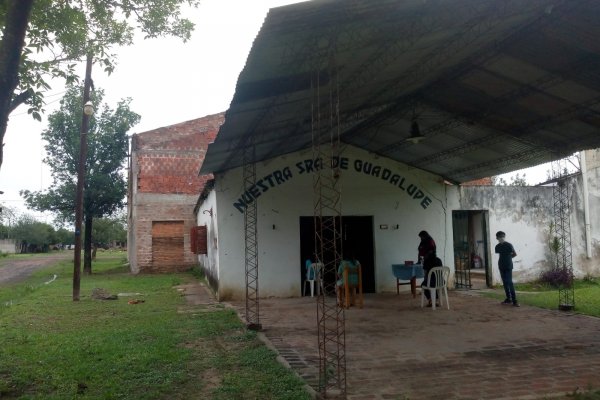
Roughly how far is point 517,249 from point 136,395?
1307 cm

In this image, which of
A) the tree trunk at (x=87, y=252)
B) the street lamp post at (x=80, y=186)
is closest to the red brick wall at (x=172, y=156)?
the tree trunk at (x=87, y=252)

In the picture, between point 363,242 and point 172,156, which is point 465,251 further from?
point 172,156

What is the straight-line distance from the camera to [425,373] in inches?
220

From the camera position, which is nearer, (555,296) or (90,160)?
(555,296)

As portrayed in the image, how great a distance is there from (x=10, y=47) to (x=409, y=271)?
31.7 ft

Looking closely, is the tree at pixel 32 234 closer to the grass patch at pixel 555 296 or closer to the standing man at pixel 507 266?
the grass patch at pixel 555 296

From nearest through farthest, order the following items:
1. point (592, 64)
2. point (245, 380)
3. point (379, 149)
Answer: point (245, 380) → point (592, 64) → point (379, 149)

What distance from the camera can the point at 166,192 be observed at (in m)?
22.5

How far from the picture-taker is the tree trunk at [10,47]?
4.39 meters

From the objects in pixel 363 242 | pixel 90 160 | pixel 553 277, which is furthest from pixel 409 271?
pixel 90 160

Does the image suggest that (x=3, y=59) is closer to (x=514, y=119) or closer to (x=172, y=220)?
(x=514, y=119)

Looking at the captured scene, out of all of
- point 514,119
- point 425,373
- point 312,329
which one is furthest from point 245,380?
point 514,119

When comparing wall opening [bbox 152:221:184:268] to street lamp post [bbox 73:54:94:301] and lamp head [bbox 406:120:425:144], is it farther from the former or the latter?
lamp head [bbox 406:120:425:144]

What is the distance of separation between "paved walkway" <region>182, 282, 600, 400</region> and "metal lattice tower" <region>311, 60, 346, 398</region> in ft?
0.59
